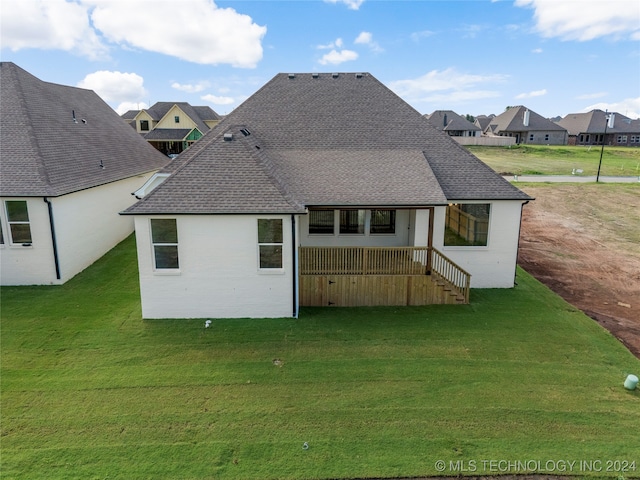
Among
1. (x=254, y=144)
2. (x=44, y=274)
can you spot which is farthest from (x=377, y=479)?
(x=44, y=274)

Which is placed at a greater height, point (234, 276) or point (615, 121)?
point (615, 121)

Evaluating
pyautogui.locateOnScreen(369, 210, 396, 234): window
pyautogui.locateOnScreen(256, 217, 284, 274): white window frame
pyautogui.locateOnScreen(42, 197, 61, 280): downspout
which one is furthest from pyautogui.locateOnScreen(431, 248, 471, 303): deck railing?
pyautogui.locateOnScreen(42, 197, 61, 280): downspout

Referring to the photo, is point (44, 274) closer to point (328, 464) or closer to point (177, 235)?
point (177, 235)

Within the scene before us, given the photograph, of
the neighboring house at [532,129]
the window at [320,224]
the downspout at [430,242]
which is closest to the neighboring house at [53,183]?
the window at [320,224]

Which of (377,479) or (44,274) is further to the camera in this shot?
(44,274)

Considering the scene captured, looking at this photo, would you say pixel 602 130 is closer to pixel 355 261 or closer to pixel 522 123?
pixel 522 123

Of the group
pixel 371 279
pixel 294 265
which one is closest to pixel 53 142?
pixel 294 265
